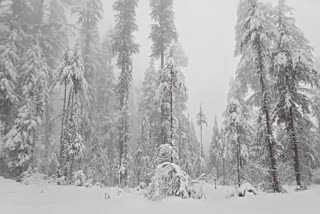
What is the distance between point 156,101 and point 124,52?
542cm

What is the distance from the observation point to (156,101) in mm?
24141

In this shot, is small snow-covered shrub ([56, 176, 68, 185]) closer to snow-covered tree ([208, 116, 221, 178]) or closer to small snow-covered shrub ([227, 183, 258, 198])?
small snow-covered shrub ([227, 183, 258, 198])

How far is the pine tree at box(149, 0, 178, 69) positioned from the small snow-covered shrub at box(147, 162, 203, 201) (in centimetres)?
1114

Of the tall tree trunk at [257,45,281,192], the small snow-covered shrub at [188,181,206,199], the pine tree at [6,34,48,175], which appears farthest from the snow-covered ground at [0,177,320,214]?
the pine tree at [6,34,48,175]

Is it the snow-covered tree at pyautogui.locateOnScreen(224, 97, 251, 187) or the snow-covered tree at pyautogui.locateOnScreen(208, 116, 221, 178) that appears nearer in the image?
the snow-covered tree at pyautogui.locateOnScreen(224, 97, 251, 187)

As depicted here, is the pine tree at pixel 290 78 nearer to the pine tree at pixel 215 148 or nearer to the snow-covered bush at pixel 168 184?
the snow-covered bush at pixel 168 184

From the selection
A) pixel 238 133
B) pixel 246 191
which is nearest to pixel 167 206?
pixel 246 191

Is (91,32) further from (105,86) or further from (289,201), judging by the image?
(289,201)

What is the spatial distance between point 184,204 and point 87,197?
5.01 m

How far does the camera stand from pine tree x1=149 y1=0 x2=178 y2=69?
2238cm

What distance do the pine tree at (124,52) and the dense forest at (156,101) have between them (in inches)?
3.7

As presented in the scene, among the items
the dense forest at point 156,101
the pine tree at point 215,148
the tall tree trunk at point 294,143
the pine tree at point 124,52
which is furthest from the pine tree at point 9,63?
the pine tree at point 215,148

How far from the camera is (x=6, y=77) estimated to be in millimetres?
19516

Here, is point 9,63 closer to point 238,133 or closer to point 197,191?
point 197,191
